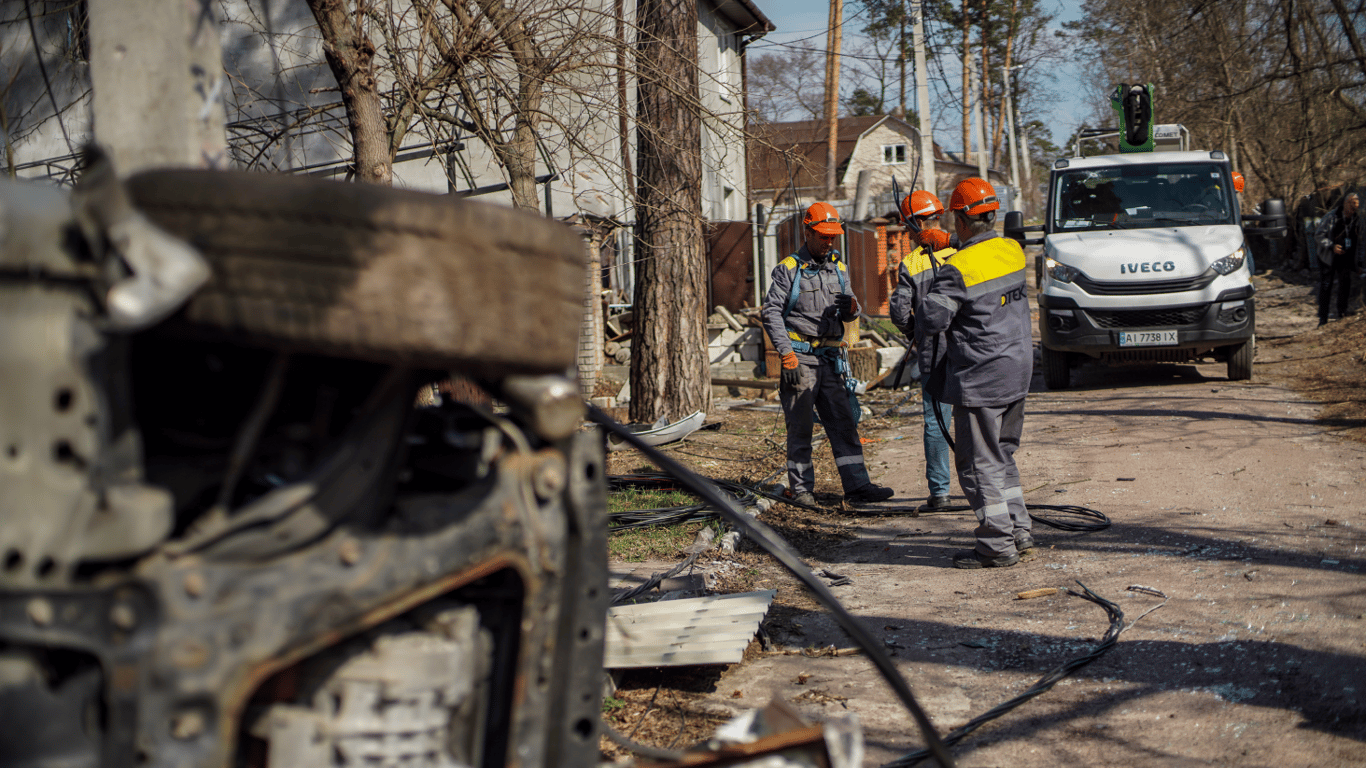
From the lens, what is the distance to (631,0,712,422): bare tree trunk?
949 cm

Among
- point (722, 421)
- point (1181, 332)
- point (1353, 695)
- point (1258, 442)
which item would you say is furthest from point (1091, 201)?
point (1353, 695)

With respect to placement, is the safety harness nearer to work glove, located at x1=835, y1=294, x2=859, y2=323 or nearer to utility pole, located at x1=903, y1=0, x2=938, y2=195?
work glove, located at x1=835, y1=294, x2=859, y2=323

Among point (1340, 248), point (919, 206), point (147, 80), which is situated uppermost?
point (1340, 248)

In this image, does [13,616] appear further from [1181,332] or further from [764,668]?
[1181,332]

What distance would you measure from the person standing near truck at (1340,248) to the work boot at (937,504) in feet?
38.8

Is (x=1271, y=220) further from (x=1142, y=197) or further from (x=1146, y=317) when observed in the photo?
(x=1146, y=317)

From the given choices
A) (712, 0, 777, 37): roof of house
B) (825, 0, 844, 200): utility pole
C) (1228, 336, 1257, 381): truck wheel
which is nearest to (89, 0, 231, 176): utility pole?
(1228, 336, 1257, 381): truck wheel

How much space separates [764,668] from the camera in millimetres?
4418

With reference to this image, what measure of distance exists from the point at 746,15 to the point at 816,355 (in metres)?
18.7

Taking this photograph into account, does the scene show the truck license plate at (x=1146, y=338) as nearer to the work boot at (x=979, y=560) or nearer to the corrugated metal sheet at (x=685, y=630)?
the work boot at (x=979, y=560)

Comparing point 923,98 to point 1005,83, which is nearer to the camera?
point 923,98

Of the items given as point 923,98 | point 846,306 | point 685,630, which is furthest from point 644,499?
point 923,98

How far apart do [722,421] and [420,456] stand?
27.8 feet

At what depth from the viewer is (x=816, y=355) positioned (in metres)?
7.57
